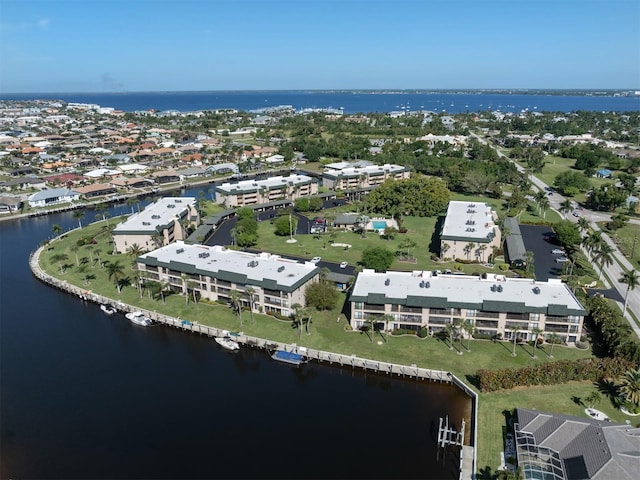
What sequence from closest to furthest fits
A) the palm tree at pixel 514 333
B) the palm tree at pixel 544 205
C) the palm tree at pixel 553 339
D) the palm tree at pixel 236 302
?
1. the palm tree at pixel 553 339
2. the palm tree at pixel 514 333
3. the palm tree at pixel 236 302
4. the palm tree at pixel 544 205

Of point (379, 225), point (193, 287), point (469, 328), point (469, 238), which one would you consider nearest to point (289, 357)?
point (193, 287)

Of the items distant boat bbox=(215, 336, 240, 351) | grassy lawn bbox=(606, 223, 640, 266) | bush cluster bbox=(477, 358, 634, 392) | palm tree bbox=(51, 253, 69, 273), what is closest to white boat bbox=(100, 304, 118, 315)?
distant boat bbox=(215, 336, 240, 351)

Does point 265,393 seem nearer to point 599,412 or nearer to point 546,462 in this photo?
point 546,462

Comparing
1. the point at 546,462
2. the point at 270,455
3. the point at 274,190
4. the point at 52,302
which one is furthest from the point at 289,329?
the point at 274,190

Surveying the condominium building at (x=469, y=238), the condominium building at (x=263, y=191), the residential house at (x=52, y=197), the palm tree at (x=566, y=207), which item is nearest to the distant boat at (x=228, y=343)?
the condominium building at (x=469, y=238)

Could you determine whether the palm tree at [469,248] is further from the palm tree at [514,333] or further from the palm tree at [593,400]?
the palm tree at [593,400]

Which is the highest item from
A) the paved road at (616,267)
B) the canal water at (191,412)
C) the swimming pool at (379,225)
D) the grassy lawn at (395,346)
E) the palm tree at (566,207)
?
the palm tree at (566,207)
